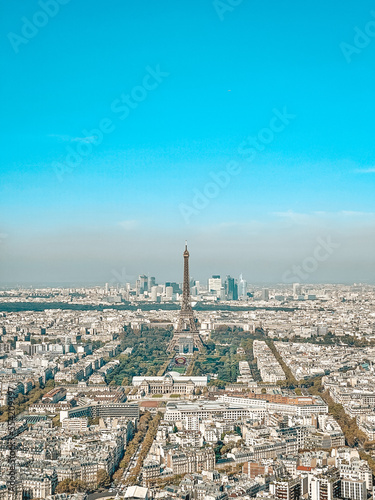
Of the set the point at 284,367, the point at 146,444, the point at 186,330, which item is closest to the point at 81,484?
the point at 146,444

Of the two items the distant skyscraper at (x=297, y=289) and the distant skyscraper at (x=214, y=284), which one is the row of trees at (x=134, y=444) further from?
the distant skyscraper at (x=214, y=284)

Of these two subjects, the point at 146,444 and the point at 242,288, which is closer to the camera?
the point at 146,444

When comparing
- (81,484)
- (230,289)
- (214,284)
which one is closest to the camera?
(81,484)

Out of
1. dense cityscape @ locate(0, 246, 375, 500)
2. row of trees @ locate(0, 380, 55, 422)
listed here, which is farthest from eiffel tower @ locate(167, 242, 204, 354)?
row of trees @ locate(0, 380, 55, 422)

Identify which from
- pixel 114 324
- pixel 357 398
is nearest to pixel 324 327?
pixel 114 324

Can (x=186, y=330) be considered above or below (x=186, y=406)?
above

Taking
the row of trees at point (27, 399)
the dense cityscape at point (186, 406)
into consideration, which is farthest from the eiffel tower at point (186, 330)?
the row of trees at point (27, 399)

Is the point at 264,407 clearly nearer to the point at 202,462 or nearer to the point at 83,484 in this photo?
the point at 202,462

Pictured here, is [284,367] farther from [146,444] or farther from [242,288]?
[242,288]
